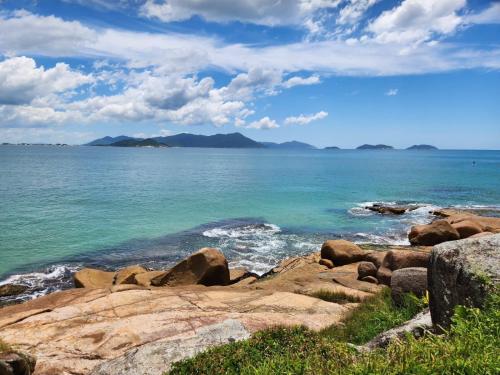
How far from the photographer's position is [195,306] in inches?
590

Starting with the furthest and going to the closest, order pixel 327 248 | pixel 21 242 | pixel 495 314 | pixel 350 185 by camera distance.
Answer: pixel 350 185
pixel 21 242
pixel 327 248
pixel 495 314

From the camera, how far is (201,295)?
1670cm

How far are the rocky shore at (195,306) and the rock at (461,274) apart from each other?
0.02 metres

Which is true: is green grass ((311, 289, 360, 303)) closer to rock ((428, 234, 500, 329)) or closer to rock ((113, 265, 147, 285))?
rock ((428, 234, 500, 329))

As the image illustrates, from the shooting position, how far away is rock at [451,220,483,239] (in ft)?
106

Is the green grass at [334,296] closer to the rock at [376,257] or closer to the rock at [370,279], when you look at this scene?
the rock at [370,279]

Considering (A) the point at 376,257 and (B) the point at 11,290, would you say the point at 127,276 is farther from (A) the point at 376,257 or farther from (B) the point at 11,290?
(A) the point at 376,257

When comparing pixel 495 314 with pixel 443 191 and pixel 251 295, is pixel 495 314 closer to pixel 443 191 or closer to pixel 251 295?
pixel 251 295

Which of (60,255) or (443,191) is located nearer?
(60,255)

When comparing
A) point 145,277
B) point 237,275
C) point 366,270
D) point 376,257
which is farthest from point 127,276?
point 376,257

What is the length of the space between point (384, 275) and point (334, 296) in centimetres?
344

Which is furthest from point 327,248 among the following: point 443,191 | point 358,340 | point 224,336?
point 443,191

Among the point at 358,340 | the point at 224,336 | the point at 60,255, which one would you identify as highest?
the point at 224,336

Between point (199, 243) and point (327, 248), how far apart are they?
42.8ft
